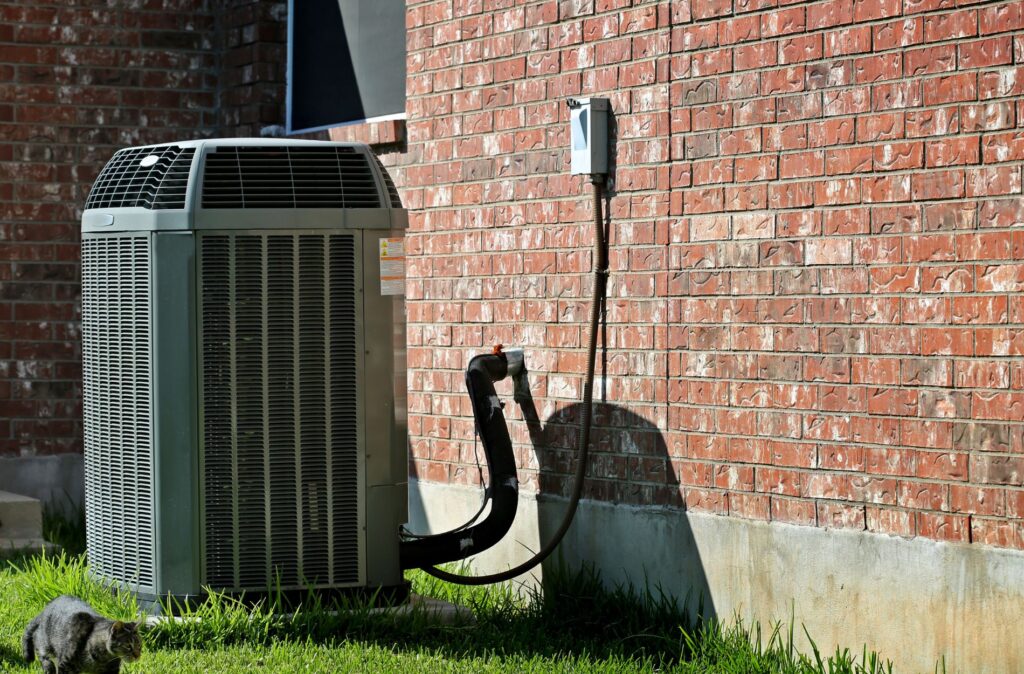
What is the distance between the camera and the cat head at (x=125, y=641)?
16.6ft

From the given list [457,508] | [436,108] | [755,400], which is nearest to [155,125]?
[436,108]

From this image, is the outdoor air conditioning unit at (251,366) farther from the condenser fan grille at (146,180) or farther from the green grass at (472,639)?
the green grass at (472,639)

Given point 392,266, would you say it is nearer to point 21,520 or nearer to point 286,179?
point 286,179

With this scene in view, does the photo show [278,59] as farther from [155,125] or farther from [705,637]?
[705,637]

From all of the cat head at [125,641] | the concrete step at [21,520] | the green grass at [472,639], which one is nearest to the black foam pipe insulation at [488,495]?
the green grass at [472,639]

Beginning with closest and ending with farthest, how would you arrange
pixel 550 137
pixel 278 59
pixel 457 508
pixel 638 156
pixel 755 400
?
pixel 755 400, pixel 638 156, pixel 550 137, pixel 457 508, pixel 278 59

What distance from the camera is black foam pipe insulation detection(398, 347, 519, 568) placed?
636 cm

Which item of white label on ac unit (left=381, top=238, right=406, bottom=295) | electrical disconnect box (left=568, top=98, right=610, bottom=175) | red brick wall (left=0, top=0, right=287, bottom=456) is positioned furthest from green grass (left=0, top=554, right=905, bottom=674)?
red brick wall (left=0, top=0, right=287, bottom=456)

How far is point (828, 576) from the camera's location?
5.37 m

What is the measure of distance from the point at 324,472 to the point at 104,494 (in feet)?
3.13

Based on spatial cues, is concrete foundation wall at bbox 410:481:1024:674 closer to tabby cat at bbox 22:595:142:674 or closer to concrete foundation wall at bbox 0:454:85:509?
tabby cat at bbox 22:595:142:674

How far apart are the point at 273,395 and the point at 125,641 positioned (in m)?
1.23

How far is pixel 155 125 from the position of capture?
31.0ft

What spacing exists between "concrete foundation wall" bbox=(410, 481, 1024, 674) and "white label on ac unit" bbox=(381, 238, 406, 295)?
48.2 inches
